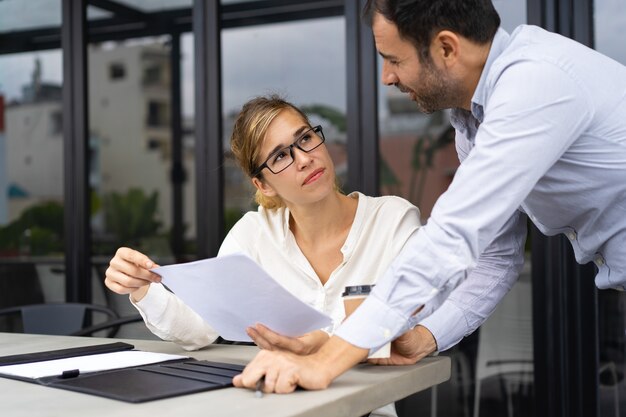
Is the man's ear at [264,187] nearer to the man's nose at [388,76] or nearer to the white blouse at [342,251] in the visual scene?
the white blouse at [342,251]

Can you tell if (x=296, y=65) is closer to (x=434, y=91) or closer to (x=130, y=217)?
(x=130, y=217)

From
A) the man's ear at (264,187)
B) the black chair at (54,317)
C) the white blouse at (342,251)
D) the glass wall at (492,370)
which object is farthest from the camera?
the glass wall at (492,370)

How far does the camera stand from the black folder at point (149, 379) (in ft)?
4.81

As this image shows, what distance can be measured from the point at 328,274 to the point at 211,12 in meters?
1.89

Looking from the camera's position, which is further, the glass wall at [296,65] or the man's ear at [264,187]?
the glass wall at [296,65]

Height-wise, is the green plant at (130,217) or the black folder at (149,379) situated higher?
→ the green plant at (130,217)

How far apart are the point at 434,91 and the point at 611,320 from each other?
2265 millimetres

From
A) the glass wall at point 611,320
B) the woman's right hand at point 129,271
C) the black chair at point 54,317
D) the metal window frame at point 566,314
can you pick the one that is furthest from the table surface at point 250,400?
the glass wall at point 611,320

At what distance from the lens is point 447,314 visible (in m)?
2.03

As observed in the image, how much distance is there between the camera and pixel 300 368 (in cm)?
148

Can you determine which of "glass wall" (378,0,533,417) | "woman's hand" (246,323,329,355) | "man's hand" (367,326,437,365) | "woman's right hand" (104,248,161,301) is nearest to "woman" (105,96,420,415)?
"woman's right hand" (104,248,161,301)

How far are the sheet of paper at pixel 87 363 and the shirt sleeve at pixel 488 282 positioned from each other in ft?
2.33

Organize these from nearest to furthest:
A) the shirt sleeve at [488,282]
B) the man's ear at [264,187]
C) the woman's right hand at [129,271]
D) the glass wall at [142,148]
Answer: the woman's right hand at [129,271] → the shirt sleeve at [488,282] → the man's ear at [264,187] → the glass wall at [142,148]

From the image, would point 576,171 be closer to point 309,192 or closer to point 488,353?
point 309,192
